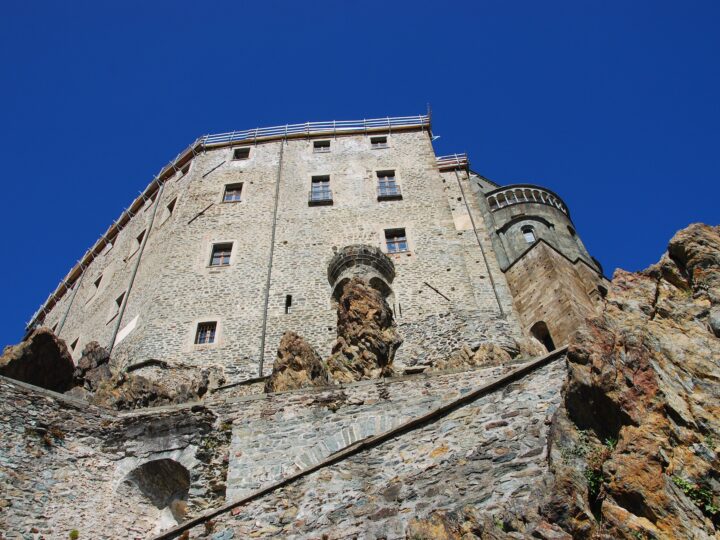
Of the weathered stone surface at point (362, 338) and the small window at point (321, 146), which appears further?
the small window at point (321, 146)

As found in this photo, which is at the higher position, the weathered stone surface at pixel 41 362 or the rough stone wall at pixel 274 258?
the rough stone wall at pixel 274 258

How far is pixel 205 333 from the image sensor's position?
798 inches

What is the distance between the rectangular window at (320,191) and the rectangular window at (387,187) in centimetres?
205

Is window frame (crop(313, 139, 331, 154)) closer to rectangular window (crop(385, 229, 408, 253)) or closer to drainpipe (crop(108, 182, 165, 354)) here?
rectangular window (crop(385, 229, 408, 253))

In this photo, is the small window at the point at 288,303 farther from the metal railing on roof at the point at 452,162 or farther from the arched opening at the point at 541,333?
the metal railing on roof at the point at 452,162

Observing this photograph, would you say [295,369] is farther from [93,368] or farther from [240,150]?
[240,150]

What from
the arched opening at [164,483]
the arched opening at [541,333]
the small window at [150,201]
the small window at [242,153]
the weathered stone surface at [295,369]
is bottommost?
the arched opening at [164,483]

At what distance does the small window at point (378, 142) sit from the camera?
29.1 metres

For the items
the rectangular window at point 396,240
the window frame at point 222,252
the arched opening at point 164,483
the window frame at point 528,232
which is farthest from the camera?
the window frame at point 528,232

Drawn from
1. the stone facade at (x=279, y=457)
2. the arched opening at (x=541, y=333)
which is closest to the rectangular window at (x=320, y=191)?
the arched opening at (x=541, y=333)

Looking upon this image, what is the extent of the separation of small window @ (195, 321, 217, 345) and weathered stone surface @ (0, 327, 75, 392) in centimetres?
366

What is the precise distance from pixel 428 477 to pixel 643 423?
262 centimetres

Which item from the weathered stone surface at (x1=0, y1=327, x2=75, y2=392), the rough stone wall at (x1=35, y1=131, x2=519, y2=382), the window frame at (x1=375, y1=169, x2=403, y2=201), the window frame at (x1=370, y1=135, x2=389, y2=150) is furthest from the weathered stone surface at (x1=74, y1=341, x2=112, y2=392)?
the window frame at (x1=370, y1=135, x2=389, y2=150)

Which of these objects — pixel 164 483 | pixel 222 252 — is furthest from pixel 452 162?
pixel 164 483
